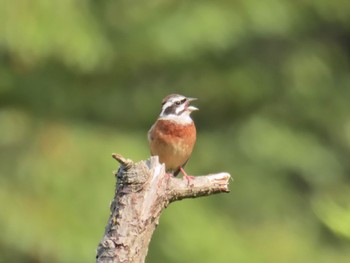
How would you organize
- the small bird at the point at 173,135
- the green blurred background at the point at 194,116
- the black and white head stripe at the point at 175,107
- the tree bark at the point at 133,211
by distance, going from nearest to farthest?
the tree bark at the point at 133,211 < the small bird at the point at 173,135 < the black and white head stripe at the point at 175,107 < the green blurred background at the point at 194,116

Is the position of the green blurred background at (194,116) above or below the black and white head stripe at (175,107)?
above

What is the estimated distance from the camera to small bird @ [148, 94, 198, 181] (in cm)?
627

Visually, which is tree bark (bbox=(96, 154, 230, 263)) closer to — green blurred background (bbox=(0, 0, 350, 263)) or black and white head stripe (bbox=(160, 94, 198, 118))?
black and white head stripe (bbox=(160, 94, 198, 118))

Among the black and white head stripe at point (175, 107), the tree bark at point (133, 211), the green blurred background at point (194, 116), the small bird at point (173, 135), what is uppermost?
the green blurred background at point (194, 116)

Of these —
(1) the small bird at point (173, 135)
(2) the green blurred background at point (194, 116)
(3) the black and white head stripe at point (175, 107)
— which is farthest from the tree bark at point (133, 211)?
(2) the green blurred background at point (194, 116)

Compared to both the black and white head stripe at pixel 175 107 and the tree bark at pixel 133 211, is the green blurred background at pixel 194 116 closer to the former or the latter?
the black and white head stripe at pixel 175 107

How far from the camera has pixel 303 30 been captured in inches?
577

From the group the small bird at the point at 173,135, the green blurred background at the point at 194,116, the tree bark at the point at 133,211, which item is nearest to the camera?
the tree bark at the point at 133,211

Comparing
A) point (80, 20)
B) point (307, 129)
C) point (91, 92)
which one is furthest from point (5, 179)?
point (307, 129)

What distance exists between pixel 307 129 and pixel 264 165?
44.6 inches

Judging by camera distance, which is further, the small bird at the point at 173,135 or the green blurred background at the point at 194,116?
the green blurred background at the point at 194,116

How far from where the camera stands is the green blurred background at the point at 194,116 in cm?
970

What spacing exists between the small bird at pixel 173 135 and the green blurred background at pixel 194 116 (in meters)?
3.06

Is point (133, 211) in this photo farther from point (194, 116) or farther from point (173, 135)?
point (194, 116)
